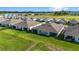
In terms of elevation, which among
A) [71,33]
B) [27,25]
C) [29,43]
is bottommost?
[29,43]

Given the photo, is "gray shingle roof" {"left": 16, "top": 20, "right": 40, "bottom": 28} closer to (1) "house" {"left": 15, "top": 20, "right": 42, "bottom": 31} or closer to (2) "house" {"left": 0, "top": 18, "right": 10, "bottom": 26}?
(1) "house" {"left": 15, "top": 20, "right": 42, "bottom": 31}

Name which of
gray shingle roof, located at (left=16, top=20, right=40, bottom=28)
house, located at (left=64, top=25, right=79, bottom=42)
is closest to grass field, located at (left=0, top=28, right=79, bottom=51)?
house, located at (left=64, top=25, right=79, bottom=42)

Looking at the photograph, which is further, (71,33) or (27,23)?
(27,23)

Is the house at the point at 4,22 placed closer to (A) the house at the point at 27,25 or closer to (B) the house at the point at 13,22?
(B) the house at the point at 13,22

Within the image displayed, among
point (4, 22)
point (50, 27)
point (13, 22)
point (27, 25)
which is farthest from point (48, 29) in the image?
point (4, 22)

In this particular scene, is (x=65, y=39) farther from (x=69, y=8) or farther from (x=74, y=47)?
(x=69, y=8)

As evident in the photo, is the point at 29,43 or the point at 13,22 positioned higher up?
the point at 13,22

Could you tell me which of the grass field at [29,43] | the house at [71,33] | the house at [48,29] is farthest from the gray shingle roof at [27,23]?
the house at [71,33]

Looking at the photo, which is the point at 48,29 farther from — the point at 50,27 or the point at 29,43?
the point at 29,43
